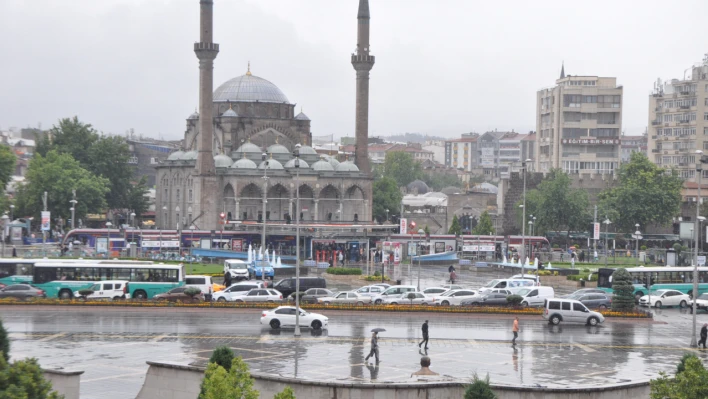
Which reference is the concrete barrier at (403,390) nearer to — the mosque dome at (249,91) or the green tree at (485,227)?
the green tree at (485,227)

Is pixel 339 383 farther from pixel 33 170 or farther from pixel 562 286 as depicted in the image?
pixel 33 170

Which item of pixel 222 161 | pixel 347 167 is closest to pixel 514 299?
pixel 347 167

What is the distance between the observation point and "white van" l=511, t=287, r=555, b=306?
40.4 m

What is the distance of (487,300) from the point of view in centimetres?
3966

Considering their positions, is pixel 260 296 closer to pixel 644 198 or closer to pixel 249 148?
pixel 644 198

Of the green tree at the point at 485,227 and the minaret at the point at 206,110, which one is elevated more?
the minaret at the point at 206,110

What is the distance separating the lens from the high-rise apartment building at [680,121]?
298 ft

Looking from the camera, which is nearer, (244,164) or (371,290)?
(371,290)

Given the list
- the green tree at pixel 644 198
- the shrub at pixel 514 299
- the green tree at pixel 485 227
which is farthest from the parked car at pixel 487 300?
the green tree at pixel 485 227

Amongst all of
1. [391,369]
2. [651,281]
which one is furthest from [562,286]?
[391,369]

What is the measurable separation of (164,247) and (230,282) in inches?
654

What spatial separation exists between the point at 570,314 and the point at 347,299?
8389 mm

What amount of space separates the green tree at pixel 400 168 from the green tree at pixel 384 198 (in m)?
46.5

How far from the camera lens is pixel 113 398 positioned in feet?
73.7
